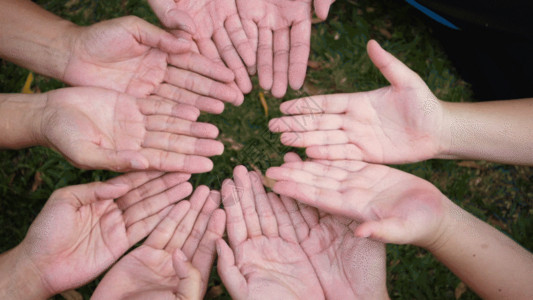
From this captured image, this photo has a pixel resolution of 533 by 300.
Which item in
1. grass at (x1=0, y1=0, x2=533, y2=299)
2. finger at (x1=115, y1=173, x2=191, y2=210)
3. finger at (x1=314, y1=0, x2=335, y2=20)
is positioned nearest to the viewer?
finger at (x1=115, y1=173, x2=191, y2=210)

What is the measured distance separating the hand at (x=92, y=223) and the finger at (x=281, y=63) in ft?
2.82

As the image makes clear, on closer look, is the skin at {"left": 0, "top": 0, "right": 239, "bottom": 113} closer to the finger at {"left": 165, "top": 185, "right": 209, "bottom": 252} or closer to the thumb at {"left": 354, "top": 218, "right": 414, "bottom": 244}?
the finger at {"left": 165, "top": 185, "right": 209, "bottom": 252}

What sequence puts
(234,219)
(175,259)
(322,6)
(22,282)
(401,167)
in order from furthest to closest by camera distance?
(401,167)
(322,6)
(234,219)
(22,282)
(175,259)

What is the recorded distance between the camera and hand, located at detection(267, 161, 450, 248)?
2033mm

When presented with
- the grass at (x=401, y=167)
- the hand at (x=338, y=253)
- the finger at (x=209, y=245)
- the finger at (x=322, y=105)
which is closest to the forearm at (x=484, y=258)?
the hand at (x=338, y=253)

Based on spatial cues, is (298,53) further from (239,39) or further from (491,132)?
(491,132)

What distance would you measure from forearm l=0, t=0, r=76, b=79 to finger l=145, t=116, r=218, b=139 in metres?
0.73

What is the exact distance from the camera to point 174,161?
2.48 metres

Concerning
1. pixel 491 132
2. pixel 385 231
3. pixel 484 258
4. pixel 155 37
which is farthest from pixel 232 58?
pixel 484 258

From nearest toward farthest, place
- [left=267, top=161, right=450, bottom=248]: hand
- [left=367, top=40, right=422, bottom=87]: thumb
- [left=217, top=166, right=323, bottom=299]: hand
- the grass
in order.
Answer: [left=267, top=161, right=450, bottom=248]: hand < [left=217, top=166, right=323, bottom=299]: hand < [left=367, top=40, right=422, bottom=87]: thumb < the grass

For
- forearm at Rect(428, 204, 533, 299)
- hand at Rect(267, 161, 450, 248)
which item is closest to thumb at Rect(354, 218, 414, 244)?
hand at Rect(267, 161, 450, 248)

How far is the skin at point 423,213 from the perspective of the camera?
2.16 meters

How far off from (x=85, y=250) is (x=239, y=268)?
2.93ft

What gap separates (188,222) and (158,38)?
1181mm
